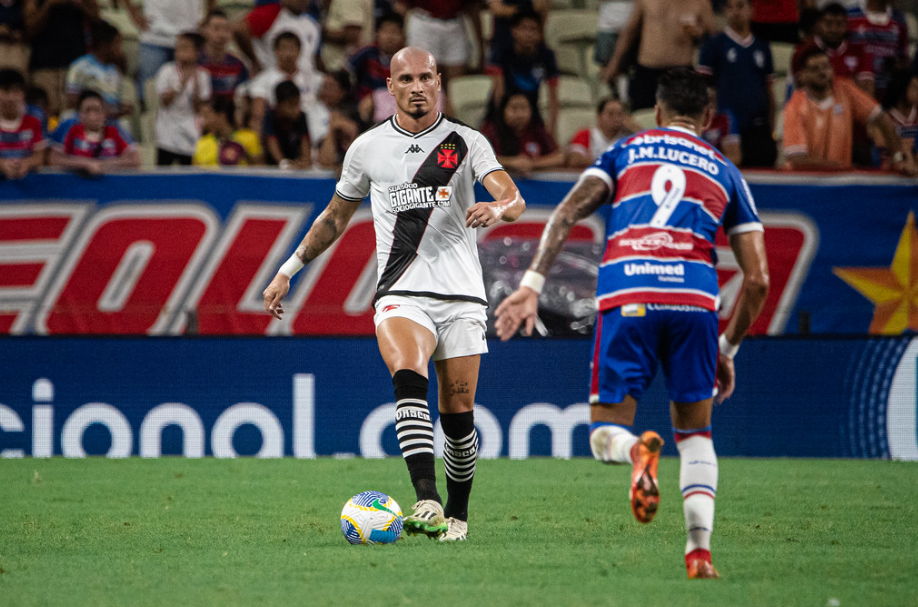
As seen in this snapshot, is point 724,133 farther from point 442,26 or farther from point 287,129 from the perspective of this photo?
point 287,129

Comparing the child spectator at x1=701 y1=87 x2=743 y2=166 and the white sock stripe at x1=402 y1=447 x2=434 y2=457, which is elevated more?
the child spectator at x1=701 y1=87 x2=743 y2=166

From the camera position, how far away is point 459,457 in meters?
6.10

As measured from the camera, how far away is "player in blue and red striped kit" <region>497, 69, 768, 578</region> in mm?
4617

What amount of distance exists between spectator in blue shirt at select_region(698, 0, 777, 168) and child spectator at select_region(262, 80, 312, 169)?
174 inches

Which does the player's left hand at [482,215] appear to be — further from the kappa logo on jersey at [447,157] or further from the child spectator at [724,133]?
the child spectator at [724,133]

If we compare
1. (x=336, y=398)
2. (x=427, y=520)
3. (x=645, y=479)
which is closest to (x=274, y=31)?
(x=336, y=398)

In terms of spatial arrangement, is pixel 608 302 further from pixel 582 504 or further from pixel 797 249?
pixel 797 249

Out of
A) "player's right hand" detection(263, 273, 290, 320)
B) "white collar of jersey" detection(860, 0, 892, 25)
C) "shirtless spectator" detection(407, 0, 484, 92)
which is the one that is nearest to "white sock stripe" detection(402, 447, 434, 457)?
"player's right hand" detection(263, 273, 290, 320)

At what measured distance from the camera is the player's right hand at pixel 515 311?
4.49m

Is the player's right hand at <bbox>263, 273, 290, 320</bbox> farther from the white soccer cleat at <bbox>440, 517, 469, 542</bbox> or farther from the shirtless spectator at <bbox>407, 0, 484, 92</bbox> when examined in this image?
the shirtless spectator at <bbox>407, 0, 484, 92</bbox>

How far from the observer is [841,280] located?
1080 centimetres

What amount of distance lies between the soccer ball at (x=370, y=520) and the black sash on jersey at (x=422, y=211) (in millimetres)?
1135

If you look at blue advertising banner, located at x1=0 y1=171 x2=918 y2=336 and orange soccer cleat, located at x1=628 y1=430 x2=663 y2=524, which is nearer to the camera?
orange soccer cleat, located at x1=628 y1=430 x2=663 y2=524

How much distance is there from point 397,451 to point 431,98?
204 inches
